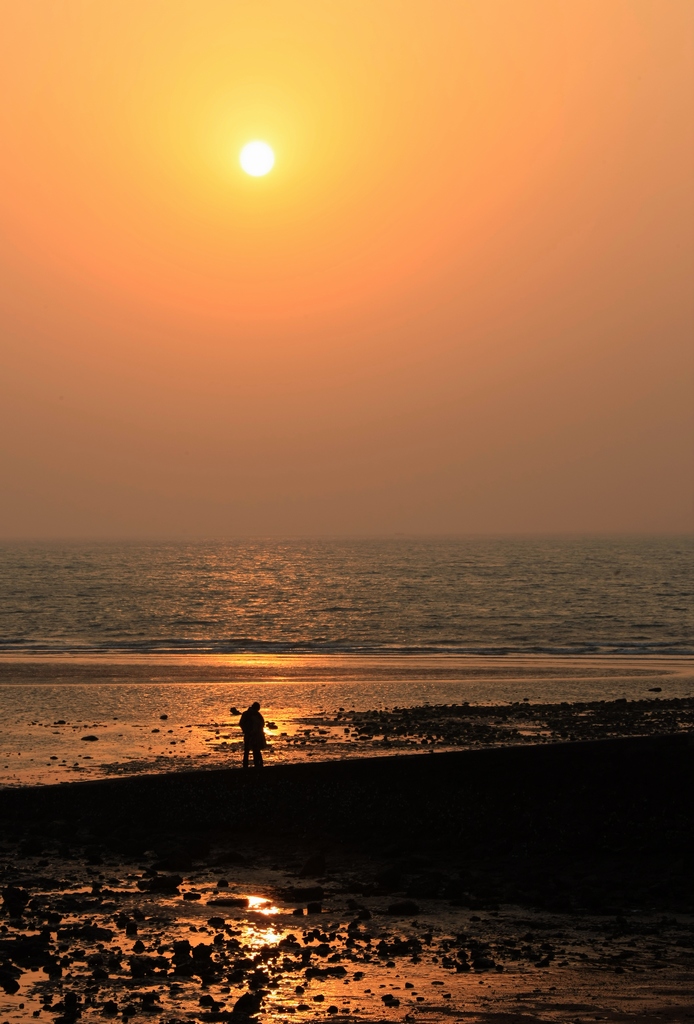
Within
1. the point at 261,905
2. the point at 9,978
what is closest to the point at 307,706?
the point at 261,905

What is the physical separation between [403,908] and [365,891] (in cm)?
136

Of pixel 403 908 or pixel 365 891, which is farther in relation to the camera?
pixel 365 891

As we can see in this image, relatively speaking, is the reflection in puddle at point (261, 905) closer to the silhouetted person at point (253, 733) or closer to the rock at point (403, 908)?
the rock at point (403, 908)

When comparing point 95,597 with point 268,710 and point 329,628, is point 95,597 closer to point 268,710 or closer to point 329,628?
point 329,628

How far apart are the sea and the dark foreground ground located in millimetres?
5904

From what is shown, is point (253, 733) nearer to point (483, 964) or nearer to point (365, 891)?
point (365, 891)

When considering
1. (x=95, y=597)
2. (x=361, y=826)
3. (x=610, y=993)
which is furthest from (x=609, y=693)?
(x=95, y=597)

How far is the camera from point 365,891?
1831 centimetres

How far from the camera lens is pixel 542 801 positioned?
76.5ft

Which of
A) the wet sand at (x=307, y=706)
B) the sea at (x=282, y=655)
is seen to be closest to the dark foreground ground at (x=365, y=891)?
the wet sand at (x=307, y=706)

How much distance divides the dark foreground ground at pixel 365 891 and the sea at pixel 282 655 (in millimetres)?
5904

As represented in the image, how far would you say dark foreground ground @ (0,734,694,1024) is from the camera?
13477 mm

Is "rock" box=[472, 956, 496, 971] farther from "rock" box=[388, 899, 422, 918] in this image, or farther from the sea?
the sea

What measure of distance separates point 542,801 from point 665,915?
21.5 ft
